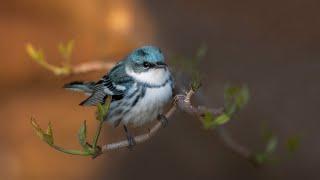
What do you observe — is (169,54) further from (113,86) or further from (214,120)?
(214,120)

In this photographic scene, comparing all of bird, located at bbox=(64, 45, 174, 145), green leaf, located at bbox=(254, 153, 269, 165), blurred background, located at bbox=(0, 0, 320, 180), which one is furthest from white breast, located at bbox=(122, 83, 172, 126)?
blurred background, located at bbox=(0, 0, 320, 180)

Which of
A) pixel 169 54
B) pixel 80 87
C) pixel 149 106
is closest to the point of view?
pixel 149 106

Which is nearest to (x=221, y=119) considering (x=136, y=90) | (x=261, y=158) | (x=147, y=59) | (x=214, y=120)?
(x=214, y=120)

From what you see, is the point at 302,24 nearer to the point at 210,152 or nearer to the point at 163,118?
the point at 210,152

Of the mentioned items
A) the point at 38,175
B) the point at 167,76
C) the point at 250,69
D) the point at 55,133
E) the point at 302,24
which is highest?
the point at 167,76

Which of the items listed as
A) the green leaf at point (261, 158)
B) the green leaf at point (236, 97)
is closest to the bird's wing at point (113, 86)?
the green leaf at point (236, 97)

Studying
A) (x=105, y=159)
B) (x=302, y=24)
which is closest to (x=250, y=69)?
(x=302, y=24)
